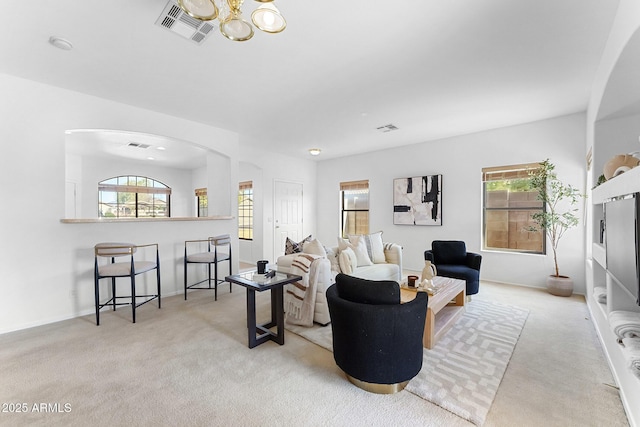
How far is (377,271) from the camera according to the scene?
3.79 meters

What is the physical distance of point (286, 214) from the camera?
678 cm

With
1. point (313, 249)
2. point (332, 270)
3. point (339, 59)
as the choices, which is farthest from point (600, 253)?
point (339, 59)

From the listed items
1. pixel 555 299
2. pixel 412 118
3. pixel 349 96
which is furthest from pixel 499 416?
pixel 412 118

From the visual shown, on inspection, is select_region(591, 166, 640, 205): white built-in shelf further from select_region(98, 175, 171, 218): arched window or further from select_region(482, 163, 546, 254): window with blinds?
select_region(98, 175, 171, 218): arched window

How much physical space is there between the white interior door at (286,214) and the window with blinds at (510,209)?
4110 millimetres

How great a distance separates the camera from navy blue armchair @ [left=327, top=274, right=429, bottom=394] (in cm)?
178

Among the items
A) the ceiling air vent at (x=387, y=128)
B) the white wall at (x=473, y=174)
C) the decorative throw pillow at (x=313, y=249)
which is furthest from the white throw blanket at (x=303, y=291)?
the white wall at (x=473, y=174)

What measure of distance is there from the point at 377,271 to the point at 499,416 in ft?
7.13

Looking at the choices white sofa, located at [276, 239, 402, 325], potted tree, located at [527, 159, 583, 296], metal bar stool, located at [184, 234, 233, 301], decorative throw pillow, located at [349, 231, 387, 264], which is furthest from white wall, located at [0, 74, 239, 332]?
potted tree, located at [527, 159, 583, 296]

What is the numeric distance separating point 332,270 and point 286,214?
3.51 m

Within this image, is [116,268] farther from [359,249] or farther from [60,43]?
[359,249]

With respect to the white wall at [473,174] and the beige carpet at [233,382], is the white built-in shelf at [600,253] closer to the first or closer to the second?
the beige carpet at [233,382]

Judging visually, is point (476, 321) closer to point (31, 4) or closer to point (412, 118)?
point (412, 118)

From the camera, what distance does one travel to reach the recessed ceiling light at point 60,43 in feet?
7.47
